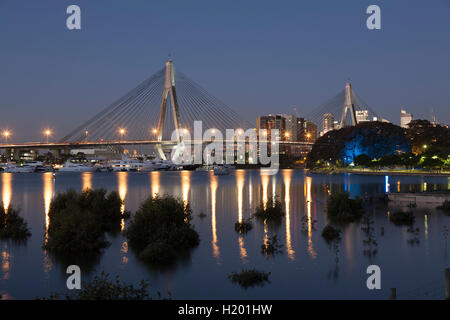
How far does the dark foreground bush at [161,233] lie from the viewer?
1530 cm

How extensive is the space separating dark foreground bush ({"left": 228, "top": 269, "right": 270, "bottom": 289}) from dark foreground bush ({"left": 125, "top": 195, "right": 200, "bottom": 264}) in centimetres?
285

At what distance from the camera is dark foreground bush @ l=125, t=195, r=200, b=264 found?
1530cm

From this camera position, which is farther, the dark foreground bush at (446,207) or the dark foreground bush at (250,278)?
the dark foreground bush at (446,207)

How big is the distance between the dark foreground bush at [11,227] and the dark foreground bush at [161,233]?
503cm

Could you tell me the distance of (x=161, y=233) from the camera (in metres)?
16.4

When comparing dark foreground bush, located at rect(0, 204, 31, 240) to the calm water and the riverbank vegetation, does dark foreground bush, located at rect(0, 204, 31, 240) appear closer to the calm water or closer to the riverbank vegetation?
the calm water

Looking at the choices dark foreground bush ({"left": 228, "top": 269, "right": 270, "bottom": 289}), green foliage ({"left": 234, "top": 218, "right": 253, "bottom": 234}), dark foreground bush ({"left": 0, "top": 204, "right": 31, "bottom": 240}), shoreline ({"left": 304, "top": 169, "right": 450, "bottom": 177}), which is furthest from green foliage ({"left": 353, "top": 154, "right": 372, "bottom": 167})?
dark foreground bush ({"left": 228, "top": 269, "right": 270, "bottom": 289})

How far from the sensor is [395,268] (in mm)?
14375

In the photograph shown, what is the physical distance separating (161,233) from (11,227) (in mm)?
8044

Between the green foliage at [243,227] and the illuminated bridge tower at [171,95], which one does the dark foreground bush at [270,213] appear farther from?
the illuminated bridge tower at [171,95]

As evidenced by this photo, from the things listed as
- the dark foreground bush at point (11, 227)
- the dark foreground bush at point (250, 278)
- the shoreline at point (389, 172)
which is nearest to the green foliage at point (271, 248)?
the dark foreground bush at point (250, 278)

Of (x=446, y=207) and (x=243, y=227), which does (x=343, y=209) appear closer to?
(x=446, y=207)

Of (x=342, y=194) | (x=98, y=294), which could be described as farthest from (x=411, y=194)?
(x=98, y=294)

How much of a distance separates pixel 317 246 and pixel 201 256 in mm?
4535
